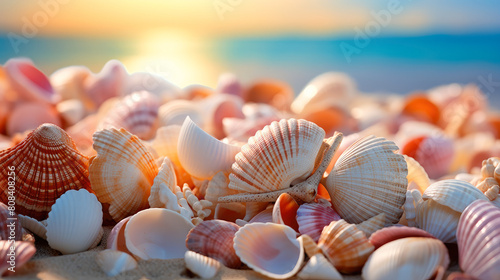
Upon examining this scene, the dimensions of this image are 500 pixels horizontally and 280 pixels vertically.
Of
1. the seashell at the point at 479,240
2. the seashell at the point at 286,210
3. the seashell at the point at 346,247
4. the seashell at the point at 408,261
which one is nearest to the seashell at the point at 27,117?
the seashell at the point at 286,210

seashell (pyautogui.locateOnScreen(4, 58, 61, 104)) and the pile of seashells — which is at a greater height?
seashell (pyautogui.locateOnScreen(4, 58, 61, 104))

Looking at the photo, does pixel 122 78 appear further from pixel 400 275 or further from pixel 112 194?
pixel 400 275

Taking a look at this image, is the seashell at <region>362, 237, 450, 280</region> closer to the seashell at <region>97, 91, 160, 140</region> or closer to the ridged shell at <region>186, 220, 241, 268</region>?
the ridged shell at <region>186, 220, 241, 268</region>

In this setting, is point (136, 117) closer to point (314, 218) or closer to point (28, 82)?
point (28, 82)

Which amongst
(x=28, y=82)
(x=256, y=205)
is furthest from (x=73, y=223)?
(x=28, y=82)

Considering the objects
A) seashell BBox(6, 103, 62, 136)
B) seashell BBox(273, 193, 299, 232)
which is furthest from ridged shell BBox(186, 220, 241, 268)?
seashell BBox(6, 103, 62, 136)

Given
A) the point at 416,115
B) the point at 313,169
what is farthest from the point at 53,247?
the point at 416,115

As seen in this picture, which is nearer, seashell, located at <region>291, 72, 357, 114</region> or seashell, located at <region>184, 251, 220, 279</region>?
seashell, located at <region>184, 251, 220, 279</region>
